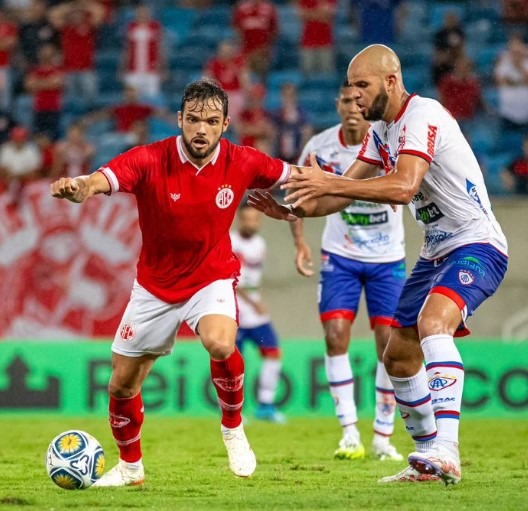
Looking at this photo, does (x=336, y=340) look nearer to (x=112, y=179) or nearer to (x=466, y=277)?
(x=466, y=277)

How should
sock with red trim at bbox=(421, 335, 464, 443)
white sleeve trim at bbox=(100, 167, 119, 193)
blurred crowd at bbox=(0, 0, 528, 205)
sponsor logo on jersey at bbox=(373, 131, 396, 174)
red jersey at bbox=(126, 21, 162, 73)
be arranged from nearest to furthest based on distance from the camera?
sock with red trim at bbox=(421, 335, 464, 443) < white sleeve trim at bbox=(100, 167, 119, 193) < sponsor logo on jersey at bbox=(373, 131, 396, 174) < blurred crowd at bbox=(0, 0, 528, 205) < red jersey at bbox=(126, 21, 162, 73)

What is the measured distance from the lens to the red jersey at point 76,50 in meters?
18.7

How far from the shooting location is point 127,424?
7375 millimetres

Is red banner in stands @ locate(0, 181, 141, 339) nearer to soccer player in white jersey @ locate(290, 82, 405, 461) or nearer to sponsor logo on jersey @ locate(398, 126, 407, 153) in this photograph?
soccer player in white jersey @ locate(290, 82, 405, 461)

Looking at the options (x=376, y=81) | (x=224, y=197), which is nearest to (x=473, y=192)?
(x=376, y=81)

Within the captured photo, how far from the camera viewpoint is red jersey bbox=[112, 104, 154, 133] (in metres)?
17.6

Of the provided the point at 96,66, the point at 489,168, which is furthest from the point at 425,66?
the point at 96,66

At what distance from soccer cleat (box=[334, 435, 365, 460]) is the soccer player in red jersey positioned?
206 centimetres

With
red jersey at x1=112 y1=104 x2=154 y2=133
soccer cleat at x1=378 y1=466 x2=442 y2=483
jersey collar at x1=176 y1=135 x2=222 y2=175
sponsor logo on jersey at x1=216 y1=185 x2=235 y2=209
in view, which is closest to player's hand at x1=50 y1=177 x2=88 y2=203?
jersey collar at x1=176 y1=135 x2=222 y2=175

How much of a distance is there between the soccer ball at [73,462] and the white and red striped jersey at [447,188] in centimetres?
232

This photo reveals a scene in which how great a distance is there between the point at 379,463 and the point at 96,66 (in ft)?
39.0

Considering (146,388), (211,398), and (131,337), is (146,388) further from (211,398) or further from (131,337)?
(131,337)

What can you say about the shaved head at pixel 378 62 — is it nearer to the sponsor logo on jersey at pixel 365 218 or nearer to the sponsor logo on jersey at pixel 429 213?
the sponsor logo on jersey at pixel 429 213

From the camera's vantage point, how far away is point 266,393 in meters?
13.8
